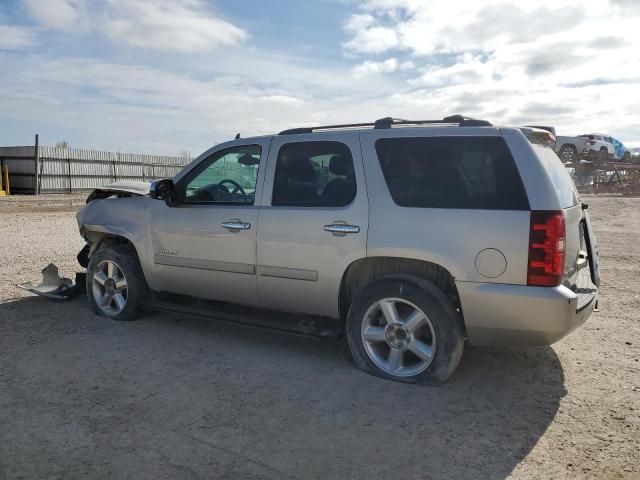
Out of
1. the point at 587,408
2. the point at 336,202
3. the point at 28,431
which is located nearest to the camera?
the point at 28,431

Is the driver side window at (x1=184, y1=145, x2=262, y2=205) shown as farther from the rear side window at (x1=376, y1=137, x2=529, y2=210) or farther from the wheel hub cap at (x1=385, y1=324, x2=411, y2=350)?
the wheel hub cap at (x1=385, y1=324, x2=411, y2=350)

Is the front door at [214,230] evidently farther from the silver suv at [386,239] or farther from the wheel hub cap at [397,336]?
the wheel hub cap at [397,336]

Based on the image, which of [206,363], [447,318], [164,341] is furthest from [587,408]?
[164,341]

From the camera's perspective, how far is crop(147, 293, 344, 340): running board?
14.0 ft

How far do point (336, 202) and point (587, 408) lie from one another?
7.50 feet

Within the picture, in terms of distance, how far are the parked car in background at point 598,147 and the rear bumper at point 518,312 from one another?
73.1ft

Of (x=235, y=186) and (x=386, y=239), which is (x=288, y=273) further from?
(x=235, y=186)

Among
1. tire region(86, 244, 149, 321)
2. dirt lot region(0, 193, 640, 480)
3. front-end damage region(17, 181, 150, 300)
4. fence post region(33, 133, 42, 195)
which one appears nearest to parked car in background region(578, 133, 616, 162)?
dirt lot region(0, 193, 640, 480)

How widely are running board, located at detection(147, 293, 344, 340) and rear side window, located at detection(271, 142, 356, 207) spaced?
1002 millimetres

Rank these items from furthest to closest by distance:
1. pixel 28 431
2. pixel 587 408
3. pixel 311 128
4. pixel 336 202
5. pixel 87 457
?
pixel 311 128 < pixel 336 202 < pixel 587 408 < pixel 28 431 < pixel 87 457

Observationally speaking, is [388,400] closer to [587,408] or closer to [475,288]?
[475,288]

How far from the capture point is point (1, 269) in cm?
803

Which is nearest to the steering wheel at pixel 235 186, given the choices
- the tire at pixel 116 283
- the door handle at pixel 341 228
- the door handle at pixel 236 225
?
the door handle at pixel 236 225

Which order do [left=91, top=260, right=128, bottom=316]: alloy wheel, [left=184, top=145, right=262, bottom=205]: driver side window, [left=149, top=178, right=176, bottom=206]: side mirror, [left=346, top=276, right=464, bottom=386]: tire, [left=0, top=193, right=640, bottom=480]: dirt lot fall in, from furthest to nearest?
[left=91, top=260, right=128, bottom=316]: alloy wheel < [left=149, top=178, right=176, bottom=206]: side mirror < [left=184, top=145, right=262, bottom=205]: driver side window < [left=346, top=276, right=464, bottom=386]: tire < [left=0, top=193, right=640, bottom=480]: dirt lot
